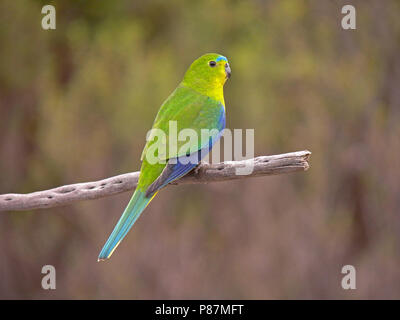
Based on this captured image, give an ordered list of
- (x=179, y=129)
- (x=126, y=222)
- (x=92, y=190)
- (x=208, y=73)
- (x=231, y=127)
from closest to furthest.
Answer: (x=126, y=222) < (x=179, y=129) < (x=92, y=190) < (x=208, y=73) < (x=231, y=127)

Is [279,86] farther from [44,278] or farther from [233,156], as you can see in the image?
[44,278]

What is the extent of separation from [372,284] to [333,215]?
20.5 inches

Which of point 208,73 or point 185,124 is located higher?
point 208,73

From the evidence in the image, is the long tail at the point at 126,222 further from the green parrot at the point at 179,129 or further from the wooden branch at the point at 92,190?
the wooden branch at the point at 92,190

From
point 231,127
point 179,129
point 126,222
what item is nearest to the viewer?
point 126,222

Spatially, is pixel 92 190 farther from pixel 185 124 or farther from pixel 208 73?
pixel 208 73

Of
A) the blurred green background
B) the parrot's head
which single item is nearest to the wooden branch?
the parrot's head

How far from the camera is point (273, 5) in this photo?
386cm

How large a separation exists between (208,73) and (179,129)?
1.16ft

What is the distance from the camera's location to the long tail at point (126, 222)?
1.88 meters

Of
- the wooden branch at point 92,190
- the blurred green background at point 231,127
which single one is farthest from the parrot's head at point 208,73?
the blurred green background at point 231,127

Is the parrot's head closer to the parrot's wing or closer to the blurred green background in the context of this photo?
the parrot's wing

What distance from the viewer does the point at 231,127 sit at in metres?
3.53
